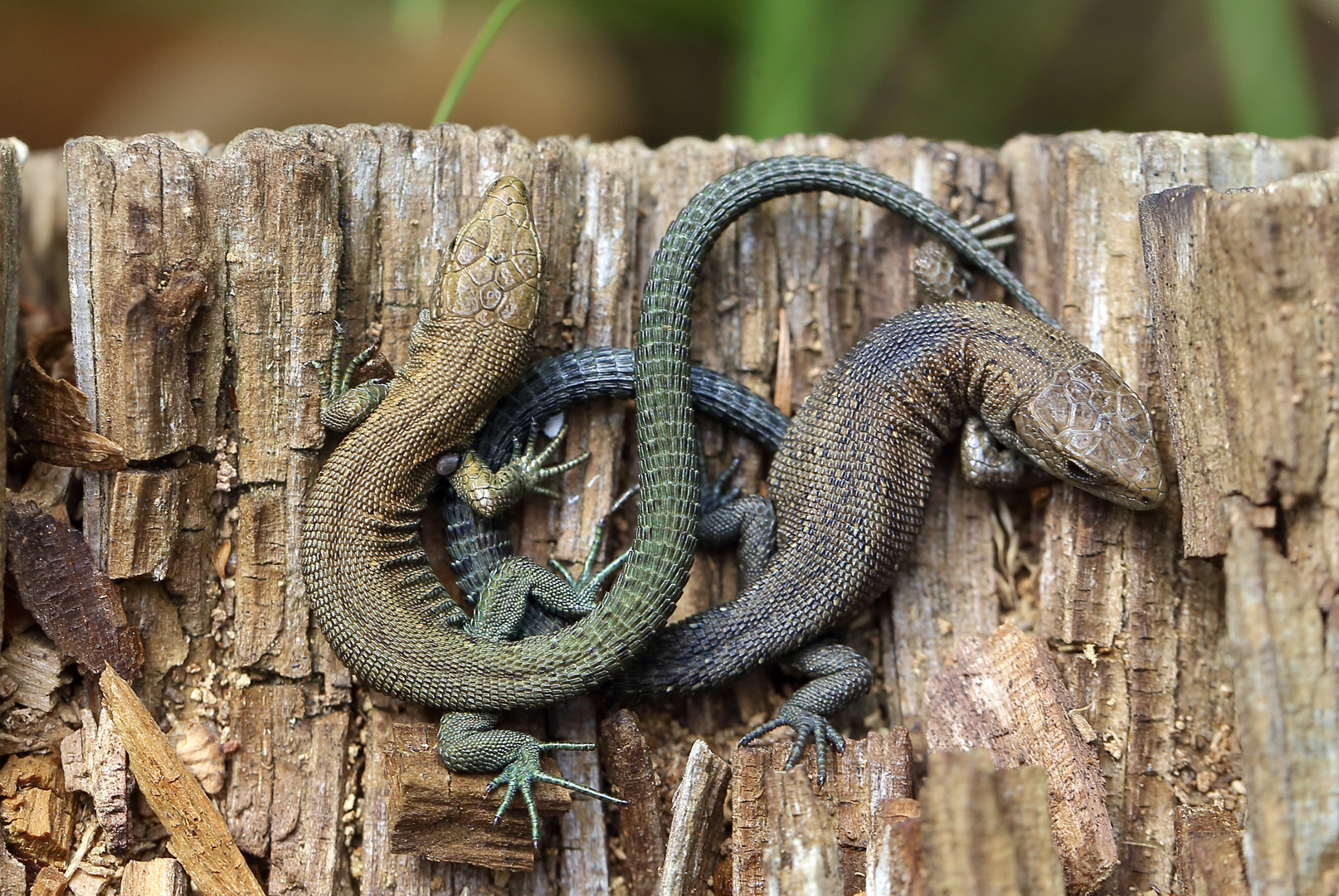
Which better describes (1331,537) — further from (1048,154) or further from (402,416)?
(402,416)

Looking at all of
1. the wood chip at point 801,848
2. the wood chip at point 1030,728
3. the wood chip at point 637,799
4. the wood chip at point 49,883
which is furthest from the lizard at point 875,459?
the wood chip at point 49,883

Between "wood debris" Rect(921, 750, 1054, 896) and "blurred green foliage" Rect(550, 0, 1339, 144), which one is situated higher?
"blurred green foliage" Rect(550, 0, 1339, 144)

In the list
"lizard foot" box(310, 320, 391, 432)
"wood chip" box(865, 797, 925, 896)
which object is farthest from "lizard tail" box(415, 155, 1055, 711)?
"wood chip" box(865, 797, 925, 896)

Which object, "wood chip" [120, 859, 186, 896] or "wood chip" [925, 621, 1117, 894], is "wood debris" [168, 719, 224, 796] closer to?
"wood chip" [120, 859, 186, 896]

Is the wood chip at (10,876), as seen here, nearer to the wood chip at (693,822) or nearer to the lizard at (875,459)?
the lizard at (875,459)

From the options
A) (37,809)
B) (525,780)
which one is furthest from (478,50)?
(37,809)
